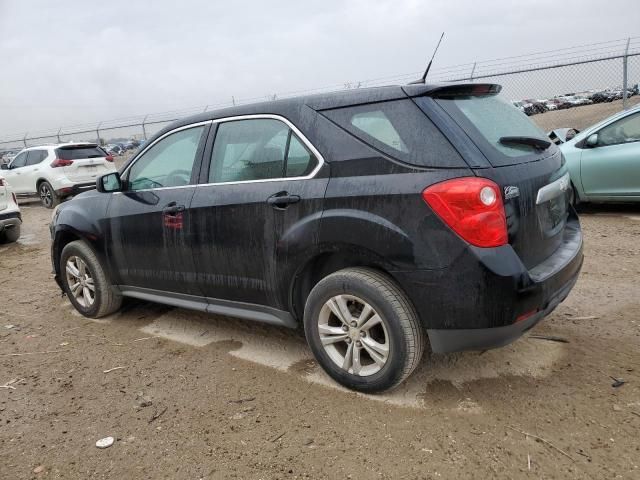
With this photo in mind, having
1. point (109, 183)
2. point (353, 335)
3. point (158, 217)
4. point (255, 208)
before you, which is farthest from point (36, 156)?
point (353, 335)

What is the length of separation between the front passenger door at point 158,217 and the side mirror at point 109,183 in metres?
0.06

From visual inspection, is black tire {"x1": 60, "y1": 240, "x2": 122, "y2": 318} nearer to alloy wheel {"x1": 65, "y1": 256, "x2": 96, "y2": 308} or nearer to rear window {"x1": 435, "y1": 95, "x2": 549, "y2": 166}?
alloy wheel {"x1": 65, "y1": 256, "x2": 96, "y2": 308}

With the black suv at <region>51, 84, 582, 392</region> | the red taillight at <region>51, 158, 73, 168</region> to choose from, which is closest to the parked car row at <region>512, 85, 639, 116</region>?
the red taillight at <region>51, 158, 73, 168</region>

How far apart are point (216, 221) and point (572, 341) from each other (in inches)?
97.9

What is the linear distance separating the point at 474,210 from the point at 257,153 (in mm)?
1473

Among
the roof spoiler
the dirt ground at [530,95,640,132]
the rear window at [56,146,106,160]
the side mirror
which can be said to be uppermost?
the rear window at [56,146,106,160]

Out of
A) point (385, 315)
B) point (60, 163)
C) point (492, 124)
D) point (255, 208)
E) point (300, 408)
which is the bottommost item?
point (300, 408)

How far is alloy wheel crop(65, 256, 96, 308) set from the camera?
452cm

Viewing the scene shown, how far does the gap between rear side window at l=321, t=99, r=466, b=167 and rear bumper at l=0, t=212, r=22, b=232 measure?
7504mm

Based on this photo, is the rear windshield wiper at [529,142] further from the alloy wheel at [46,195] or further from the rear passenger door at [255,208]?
the alloy wheel at [46,195]

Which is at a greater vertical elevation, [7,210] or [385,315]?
[7,210]

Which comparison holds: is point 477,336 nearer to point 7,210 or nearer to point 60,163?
point 7,210

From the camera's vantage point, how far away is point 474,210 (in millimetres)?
2414

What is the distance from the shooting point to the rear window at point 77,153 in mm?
12977
